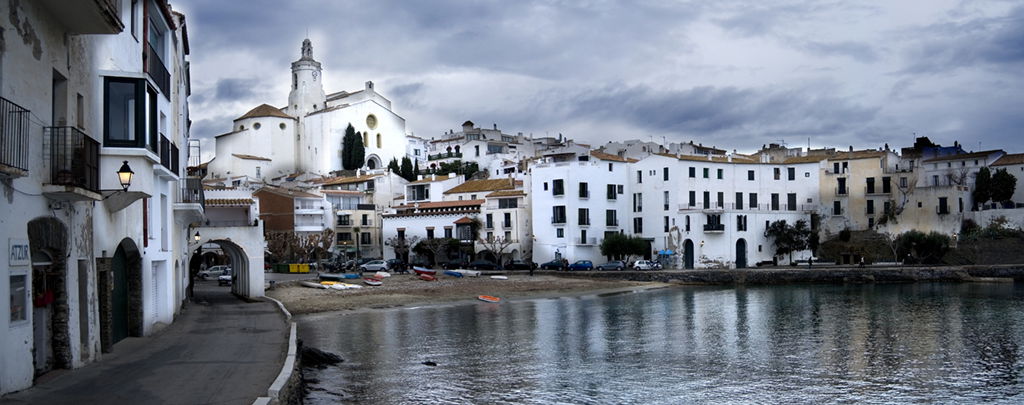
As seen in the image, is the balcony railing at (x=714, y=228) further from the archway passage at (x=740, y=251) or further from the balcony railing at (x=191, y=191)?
the balcony railing at (x=191, y=191)

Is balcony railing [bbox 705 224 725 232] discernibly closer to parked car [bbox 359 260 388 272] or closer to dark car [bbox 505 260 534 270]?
dark car [bbox 505 260 534 270]

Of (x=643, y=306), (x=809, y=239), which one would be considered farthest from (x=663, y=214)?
(x=643, y=306)

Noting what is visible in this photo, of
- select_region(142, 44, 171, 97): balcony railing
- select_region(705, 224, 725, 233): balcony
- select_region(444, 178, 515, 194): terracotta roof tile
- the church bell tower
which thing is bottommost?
select_region(705, 224, 725, 233): balcony

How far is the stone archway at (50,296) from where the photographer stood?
13578 millimetres

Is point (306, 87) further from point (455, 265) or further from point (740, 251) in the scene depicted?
point (740, 251)

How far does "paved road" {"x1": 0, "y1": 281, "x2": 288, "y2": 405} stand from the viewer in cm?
1305

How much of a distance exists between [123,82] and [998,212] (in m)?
77.3

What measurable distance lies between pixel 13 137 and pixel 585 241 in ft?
219

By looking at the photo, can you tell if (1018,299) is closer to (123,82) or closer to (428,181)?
(123,82)

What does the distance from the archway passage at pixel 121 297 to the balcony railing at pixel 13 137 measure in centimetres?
578

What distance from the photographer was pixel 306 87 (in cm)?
12719

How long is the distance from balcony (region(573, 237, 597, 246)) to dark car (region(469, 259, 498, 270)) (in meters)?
7.42

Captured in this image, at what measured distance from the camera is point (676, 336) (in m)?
33.6

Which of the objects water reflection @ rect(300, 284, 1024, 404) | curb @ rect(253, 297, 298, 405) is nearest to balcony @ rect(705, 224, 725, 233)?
water reflection @ rect(300, 284, 1024, 404)
